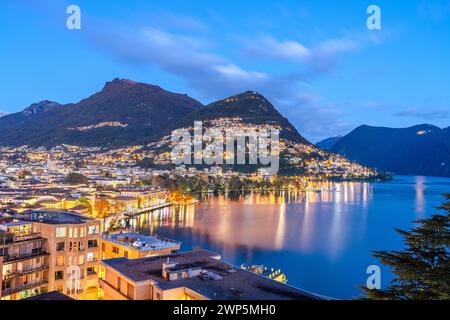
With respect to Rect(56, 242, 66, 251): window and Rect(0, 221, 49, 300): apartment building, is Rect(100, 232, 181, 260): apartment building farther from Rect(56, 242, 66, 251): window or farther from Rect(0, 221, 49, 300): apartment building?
Rect(0, 221, 49, 300): apartment building

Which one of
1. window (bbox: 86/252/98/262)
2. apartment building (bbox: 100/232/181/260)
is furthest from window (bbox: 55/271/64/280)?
apartment building (bbox: 100/232/181/260)

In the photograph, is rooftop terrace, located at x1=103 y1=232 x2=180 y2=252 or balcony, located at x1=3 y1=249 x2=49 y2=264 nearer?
balcony, located at x1=3 y1=249 x2=49 y2=264

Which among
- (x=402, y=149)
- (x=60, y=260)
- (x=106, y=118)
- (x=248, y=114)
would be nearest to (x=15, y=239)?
(x=60, y=260)

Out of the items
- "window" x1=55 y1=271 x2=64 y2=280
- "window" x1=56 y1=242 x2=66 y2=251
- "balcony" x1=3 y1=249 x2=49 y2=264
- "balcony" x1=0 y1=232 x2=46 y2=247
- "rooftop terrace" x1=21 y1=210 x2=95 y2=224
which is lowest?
"window" x1=55 y1=271 x2=64 y2=280

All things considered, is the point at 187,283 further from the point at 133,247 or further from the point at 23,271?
the point at 133,247
